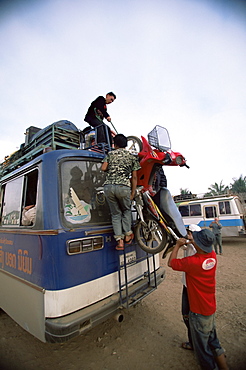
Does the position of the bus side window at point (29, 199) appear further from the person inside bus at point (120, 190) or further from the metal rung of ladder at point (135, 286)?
the metal rung of ladder at point (135, 286)

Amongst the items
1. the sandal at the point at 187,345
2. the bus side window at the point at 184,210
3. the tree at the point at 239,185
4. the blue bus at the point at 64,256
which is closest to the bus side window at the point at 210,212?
the bus side window at the point at 184,210

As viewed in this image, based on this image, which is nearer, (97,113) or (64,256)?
(64,256)

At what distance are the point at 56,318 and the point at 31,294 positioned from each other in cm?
52

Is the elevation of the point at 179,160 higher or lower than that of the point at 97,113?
lower

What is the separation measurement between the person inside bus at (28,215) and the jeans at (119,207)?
1.02 metres

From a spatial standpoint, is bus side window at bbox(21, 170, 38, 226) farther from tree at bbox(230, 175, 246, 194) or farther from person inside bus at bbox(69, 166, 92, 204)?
tree at bbox(230, 175, 246, 194)

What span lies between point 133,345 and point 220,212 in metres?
10.4

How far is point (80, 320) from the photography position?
2176 mm

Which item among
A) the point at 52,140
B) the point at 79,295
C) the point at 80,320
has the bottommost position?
the point at 80,320

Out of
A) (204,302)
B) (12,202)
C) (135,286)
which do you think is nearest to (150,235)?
(135,286)

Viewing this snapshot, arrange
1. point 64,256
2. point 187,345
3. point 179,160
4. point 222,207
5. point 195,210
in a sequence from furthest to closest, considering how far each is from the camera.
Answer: point 195,210, point 222,207, point 179,160, point 187,345, point 64,256

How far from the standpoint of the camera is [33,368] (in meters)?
2.52

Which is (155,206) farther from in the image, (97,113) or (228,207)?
(228,207)

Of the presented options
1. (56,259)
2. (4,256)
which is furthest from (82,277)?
(4,256)
